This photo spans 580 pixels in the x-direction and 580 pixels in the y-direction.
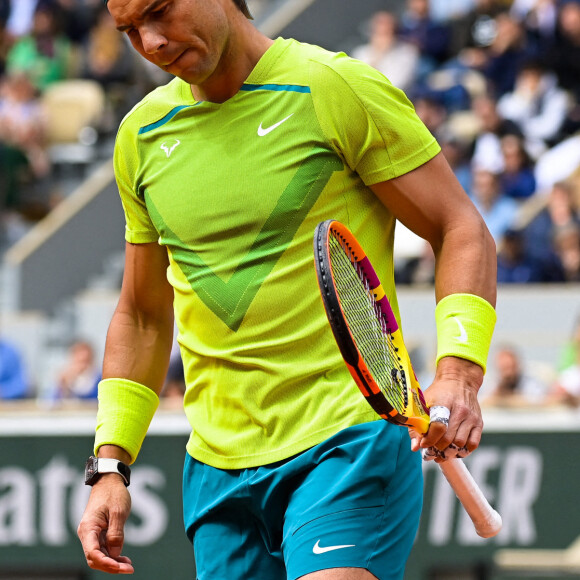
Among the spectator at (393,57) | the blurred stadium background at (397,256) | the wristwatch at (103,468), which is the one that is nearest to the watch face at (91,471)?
the wristwatch at (103,468)

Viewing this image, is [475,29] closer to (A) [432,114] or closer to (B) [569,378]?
(A) [432,114]

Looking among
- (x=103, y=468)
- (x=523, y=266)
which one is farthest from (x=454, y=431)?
(x=523, y=266)

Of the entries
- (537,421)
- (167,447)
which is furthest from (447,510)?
(167,447)

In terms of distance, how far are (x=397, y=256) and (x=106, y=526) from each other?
26.8 feet

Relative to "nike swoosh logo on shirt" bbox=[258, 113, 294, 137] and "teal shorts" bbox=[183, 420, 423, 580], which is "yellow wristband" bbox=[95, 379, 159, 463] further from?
"nike swoosh logo on shirt" bbox=[258, 113, 294, 137]

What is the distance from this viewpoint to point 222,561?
3.07 metres

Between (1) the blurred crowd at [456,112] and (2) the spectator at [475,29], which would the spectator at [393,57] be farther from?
(2) the spectator at [475,29]

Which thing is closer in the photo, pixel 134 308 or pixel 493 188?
pixel 134 308

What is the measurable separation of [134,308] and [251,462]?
2.25 feet

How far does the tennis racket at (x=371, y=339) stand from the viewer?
2.55m

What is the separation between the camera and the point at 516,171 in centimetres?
1113

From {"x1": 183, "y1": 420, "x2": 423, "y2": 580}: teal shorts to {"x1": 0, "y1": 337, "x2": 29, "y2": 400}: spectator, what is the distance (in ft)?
22.6

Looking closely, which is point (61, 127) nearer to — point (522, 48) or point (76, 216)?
point (76, 216)

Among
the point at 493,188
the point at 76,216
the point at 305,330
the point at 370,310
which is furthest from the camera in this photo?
the point at 76,216
